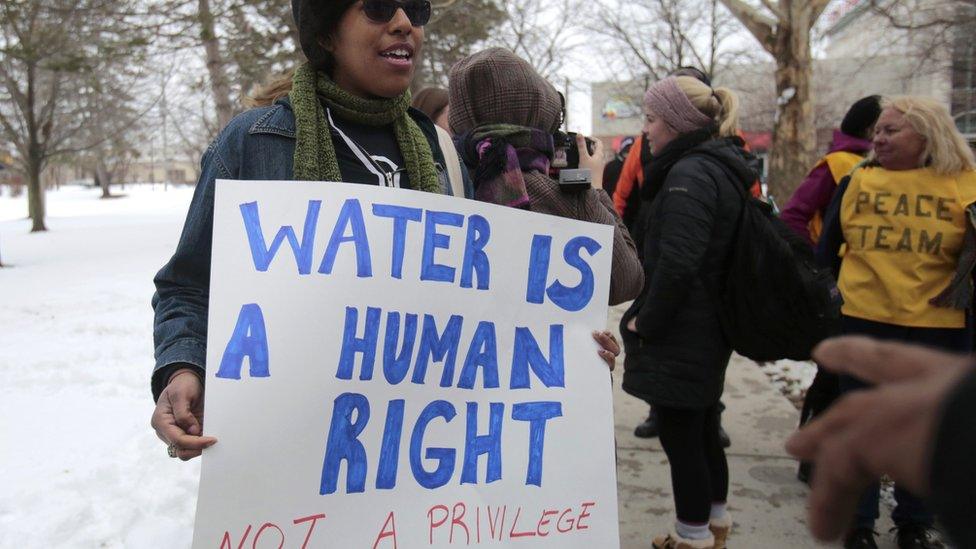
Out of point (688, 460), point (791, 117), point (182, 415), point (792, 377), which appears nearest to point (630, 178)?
point (688, 460)

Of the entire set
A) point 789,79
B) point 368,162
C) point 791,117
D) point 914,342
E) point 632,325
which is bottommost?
point 914,342

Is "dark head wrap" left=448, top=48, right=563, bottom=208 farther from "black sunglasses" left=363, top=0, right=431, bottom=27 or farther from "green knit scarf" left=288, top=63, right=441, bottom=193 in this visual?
"black sunglasses" left=363, top=0, right=431, bottom=27

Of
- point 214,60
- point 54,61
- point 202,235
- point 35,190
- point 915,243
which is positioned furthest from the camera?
point 35,190

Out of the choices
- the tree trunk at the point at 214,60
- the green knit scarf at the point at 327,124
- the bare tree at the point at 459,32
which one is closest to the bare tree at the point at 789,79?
the bare tree at the point at 459,32

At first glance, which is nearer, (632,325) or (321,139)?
(321,139)

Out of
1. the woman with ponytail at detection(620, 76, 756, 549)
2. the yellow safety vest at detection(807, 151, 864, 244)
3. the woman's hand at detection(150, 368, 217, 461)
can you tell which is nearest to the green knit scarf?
the woman's hand at detection(150, 368, 217, 461)

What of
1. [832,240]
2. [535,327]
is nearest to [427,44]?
[832,240]

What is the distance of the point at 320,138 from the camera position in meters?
1.50

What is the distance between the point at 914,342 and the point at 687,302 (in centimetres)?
109

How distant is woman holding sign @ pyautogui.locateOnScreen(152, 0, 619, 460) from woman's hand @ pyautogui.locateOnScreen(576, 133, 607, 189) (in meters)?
0.45

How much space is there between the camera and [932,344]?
9.61ft

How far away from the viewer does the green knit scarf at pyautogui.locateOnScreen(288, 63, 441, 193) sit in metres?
1.47

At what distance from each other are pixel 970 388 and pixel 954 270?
2866mm

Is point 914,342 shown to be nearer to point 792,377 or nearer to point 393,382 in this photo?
point 393,382
